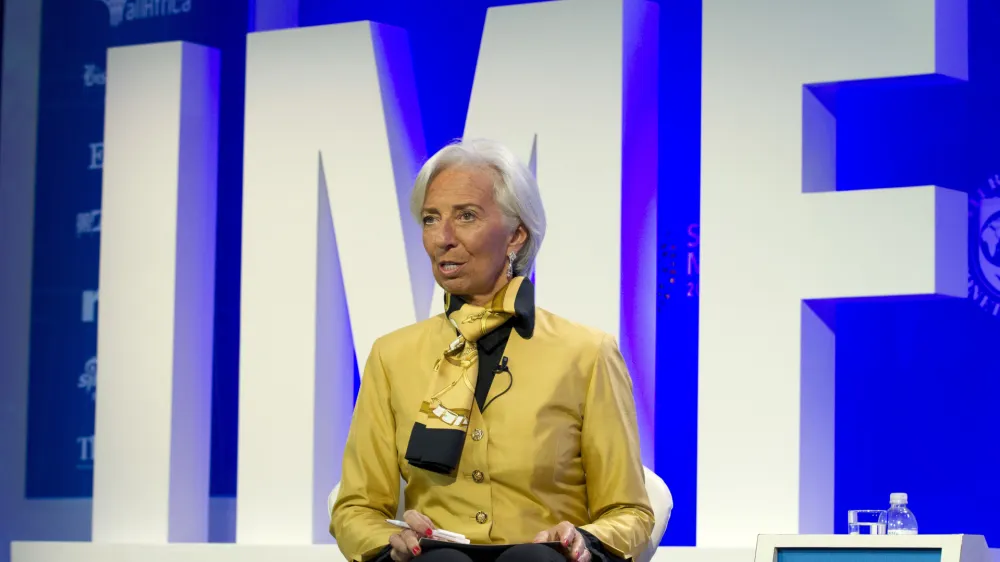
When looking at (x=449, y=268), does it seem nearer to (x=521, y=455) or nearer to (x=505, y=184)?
(x=505, y=184)

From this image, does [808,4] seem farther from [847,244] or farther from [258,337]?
[258,337]

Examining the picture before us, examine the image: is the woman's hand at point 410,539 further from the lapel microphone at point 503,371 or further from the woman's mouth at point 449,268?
the woman's mouth at point 449,268

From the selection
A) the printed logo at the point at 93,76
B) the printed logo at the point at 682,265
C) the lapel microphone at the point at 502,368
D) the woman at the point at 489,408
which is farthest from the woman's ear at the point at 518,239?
the printed logo at the point at 93,76

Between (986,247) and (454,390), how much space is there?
2.01 m

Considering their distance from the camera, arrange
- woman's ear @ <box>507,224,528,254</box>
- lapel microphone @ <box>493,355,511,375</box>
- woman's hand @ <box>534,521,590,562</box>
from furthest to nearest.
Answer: woman's ear @ <box>507,224,528,254</box>
lapel microphone @ <box>493,355,511,375</box>
woman's hand @ <box>534,521,590,562</box>

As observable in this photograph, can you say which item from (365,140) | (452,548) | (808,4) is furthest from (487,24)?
(452,548)

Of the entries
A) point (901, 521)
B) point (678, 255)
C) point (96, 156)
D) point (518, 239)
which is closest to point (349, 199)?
point (678, 255)

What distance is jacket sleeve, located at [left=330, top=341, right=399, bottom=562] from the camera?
2.78 metres

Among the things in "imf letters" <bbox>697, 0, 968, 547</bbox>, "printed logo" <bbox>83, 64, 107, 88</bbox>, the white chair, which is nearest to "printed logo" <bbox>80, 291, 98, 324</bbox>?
"printed logo" <bbox>83, 64, 107, 88</bbox>

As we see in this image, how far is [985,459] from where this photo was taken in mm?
4047

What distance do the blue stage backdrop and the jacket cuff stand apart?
167 centimetres

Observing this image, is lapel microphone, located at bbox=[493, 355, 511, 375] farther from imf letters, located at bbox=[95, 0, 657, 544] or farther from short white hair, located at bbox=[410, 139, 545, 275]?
imf letters, located at bbox=[95, 0, 657, 544]

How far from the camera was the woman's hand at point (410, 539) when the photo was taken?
8.45 feet

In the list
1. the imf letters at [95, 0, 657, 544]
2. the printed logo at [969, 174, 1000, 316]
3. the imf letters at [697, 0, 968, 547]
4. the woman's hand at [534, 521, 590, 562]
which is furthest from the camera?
the imf letters at [95, 0, 657, 544]
